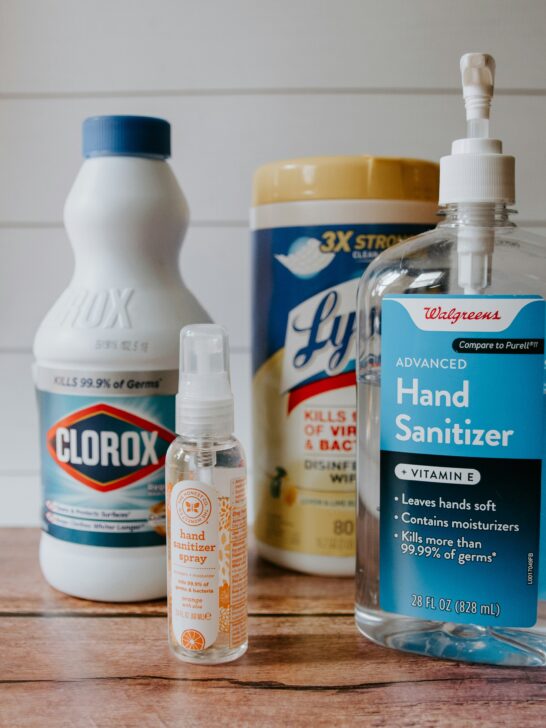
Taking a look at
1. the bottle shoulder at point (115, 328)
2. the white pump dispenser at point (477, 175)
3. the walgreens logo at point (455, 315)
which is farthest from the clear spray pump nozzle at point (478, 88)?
the bottle shoulder at point (115, 328)

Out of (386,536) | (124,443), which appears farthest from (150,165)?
(386,536)

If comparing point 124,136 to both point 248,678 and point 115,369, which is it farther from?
point 248,678

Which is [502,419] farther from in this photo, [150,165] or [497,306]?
[150,165]

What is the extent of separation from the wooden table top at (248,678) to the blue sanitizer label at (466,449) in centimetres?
4

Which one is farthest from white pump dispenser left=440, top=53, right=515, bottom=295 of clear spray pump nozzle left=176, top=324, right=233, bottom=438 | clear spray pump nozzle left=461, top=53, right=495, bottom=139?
clear spray pump nozzle left=176, top=324, right=233, bottom=438

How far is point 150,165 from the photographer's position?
0.56 meters

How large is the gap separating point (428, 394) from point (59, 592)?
30 centimetres

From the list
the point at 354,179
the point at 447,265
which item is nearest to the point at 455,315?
the point at 447,265

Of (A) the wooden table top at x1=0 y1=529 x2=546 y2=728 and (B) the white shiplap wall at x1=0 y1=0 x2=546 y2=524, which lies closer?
(A) the wooden table top at x1=0 y1=529 x2=546 y2=728

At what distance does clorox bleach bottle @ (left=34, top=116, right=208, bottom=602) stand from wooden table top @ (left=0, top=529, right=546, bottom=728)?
5 cm

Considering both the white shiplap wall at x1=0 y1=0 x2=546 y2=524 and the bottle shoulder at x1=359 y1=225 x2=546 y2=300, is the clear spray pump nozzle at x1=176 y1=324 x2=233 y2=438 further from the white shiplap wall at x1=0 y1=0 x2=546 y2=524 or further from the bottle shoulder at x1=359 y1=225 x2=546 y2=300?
the white shiplap wall at x1=0 y1=0 x2=546 y2=524

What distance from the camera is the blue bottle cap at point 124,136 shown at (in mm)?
543

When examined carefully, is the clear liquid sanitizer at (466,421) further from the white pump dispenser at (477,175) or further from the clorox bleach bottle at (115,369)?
the clorox bleach bottle at (115,369)

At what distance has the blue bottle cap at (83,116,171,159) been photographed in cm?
54
